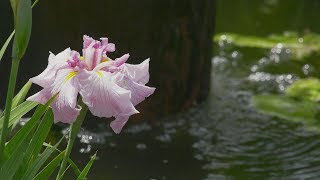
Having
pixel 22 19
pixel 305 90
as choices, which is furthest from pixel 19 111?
pixel 305 90

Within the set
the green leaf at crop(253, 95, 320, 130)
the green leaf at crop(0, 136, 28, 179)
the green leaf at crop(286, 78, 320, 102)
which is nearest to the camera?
the green leaf at crop(0, 136, 28, 179)

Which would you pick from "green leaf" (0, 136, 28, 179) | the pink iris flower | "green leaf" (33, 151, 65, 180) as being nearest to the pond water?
"green leaf" (33, 151, 65, 180)

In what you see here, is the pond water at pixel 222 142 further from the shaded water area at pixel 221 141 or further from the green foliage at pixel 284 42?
the green foliage at pixel 284 42

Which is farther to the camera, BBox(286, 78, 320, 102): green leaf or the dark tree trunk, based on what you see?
BBox(286, 78, 320, 102): green leaf

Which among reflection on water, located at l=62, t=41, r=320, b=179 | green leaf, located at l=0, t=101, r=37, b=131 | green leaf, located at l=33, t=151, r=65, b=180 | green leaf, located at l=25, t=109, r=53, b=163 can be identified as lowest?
reflection on water, located at l=62, t=41, r=320, b=179

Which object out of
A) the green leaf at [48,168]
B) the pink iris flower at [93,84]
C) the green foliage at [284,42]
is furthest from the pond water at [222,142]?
the pink iris flower at [93,84]

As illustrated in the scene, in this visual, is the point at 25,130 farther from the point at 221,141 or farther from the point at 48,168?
the point at 221,141

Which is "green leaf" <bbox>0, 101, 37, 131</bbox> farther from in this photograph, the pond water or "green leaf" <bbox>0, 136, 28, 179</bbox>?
the pond water
